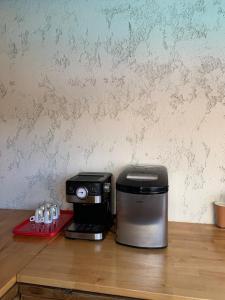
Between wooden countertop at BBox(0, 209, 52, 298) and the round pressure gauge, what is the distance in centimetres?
25

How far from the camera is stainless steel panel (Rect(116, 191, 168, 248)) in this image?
4.00ft

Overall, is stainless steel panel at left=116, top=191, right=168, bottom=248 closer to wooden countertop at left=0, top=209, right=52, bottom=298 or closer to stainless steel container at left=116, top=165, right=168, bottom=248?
stainless steel container at left=116, top=165, right=168, bottom=248

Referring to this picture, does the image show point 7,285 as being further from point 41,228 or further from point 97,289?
point 41,228

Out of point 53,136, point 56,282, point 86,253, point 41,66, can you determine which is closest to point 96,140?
point 53,136

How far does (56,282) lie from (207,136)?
3.26 feet

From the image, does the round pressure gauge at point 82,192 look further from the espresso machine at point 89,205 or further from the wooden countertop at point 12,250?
the wooden countertop at point 12,250

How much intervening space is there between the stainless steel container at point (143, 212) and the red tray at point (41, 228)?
0.34m

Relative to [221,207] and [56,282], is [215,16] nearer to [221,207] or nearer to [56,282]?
[221,207]

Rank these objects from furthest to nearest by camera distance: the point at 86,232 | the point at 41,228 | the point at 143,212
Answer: the point at 41,228, the point at 86,232, the point at 143,212

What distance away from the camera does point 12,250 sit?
1.23m

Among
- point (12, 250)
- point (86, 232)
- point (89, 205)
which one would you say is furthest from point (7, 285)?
point (89, 205)

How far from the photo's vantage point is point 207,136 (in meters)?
1.50

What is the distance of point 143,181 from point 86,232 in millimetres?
353

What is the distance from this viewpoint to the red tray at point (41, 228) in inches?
54.2
